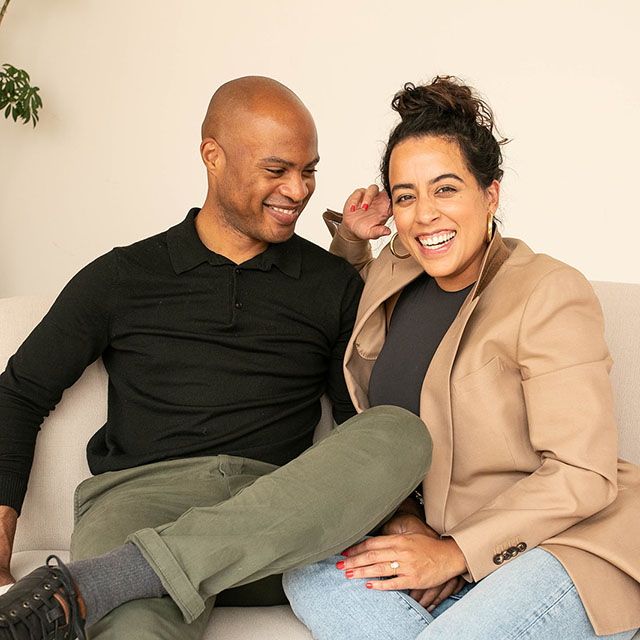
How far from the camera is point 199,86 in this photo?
3.50 m

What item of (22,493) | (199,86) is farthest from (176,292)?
(199,86)

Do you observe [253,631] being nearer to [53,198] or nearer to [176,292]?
[176,292]

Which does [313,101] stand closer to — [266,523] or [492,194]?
[492,194]

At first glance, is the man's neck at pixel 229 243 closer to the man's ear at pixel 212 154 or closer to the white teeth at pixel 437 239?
the man's ear at pixel 212 154

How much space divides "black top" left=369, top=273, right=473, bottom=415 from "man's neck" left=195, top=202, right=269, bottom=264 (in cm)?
37

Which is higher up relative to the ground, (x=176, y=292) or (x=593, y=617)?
(x=176, y=292)

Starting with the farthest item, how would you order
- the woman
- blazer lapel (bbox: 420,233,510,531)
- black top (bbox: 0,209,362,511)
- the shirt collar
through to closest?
the shirt collar
black top (bbox: 0,209,362,511)
blazer lapel (bbox: 420,233,510,531)
the woman

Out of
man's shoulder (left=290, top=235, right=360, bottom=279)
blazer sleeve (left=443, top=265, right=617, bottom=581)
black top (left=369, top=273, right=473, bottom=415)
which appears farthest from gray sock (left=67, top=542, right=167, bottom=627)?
man's shoulder (left=290, top=235, right=360, bottom=279)

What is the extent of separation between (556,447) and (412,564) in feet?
1.05

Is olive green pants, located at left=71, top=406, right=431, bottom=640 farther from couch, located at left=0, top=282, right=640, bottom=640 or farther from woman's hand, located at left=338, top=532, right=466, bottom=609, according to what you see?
couch, located at left=0, top=282, right=640, bottom=640

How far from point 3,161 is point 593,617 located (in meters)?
3.21

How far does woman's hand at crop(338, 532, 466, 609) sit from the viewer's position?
1.50 m

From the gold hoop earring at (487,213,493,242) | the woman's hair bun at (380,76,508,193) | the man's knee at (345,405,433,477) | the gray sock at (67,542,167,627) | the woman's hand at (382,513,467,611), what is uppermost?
the woman's hair bun at (380,76,508,193)

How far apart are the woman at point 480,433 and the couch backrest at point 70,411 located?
0.88ft
